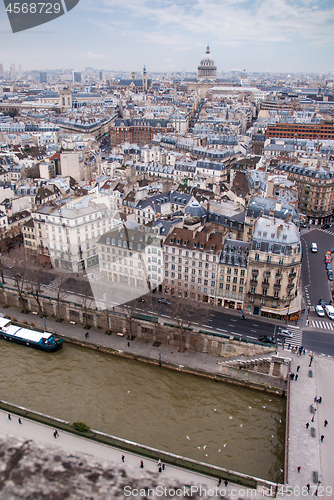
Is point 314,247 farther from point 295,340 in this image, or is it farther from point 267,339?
point 267,339

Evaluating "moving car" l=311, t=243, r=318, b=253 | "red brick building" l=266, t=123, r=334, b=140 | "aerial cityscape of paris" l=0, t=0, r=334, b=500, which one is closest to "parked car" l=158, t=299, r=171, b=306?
"aerial cityscape of paris" l=0, t=0, r=334, b=500

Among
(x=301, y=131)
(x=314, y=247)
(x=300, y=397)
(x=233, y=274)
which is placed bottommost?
(x=300, y=397)

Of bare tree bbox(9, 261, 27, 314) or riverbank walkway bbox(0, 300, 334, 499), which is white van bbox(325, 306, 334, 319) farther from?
bare tree bbox(9, 261, 27, 314)

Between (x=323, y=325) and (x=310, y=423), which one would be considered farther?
(x=323, y=325)

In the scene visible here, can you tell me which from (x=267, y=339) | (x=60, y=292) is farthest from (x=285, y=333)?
(x=60, y=292)

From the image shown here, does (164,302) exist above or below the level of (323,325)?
above

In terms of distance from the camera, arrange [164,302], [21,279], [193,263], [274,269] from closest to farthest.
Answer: [274,269] < [193,263] < [164,302] < [21,279]

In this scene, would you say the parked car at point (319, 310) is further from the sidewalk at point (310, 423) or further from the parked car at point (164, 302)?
the parked car at point (164, 302)
